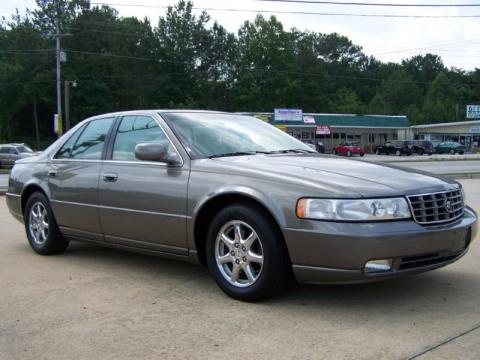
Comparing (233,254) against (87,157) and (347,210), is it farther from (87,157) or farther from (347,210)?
(87,157)

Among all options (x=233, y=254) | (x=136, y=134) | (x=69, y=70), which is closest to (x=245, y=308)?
(x=233, y=254)

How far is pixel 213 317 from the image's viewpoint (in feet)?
13.5

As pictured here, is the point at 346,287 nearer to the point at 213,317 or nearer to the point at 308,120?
the point at 213,317

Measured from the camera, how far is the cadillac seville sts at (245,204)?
156 inches

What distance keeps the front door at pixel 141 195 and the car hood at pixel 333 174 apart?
1.14 ft

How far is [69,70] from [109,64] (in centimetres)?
628

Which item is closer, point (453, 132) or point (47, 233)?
point (47, 233)

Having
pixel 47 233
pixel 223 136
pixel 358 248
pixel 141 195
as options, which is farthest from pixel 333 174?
pixel 47 233

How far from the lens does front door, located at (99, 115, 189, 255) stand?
4.82 m

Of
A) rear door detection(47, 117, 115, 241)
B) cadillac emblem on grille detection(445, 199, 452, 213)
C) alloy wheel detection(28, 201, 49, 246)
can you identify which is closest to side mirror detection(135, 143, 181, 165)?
rear door detection(47, 117, 115, 241)

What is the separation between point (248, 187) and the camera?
14.3 feet

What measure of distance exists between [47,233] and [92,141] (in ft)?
3.90

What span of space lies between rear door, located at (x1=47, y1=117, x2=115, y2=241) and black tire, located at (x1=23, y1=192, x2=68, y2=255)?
16 cm

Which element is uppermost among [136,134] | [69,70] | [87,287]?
[69,70]
